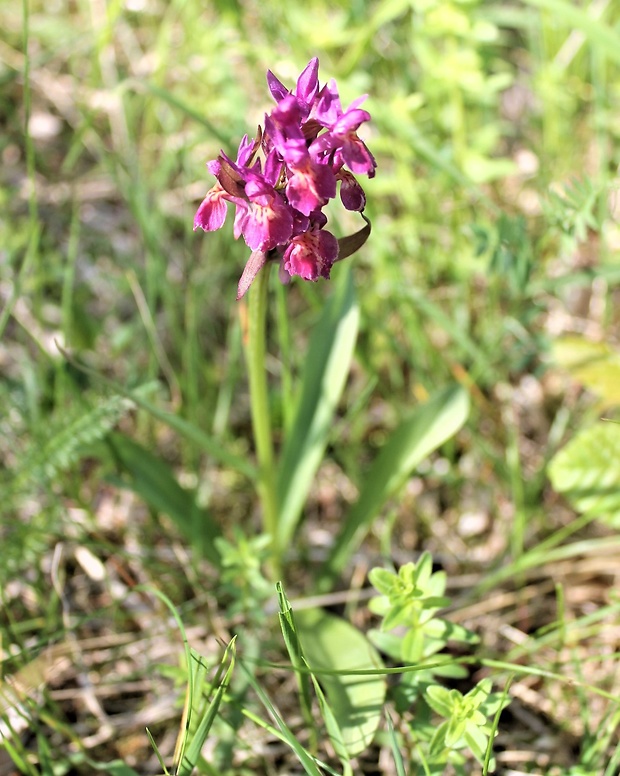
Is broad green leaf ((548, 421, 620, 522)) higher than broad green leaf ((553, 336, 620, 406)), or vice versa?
broad green leaf ((553, 336, 620, 406))

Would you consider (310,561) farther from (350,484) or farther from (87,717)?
(87,717)

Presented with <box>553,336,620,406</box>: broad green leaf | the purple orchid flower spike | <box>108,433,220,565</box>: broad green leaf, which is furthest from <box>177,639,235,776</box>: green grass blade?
<box>553,336,620,406</box>: broad green leaf

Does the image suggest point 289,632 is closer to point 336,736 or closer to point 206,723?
point 206,723

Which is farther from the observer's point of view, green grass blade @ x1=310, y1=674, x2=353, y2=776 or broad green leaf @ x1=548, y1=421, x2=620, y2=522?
broad green leaf @ x1=548, y1=421, x2=620, y2=522

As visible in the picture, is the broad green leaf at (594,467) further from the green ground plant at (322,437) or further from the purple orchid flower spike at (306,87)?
the purple orchid flower spike at (306,87)

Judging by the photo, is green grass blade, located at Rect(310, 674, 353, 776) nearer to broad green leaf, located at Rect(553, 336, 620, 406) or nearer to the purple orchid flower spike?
the purple orchid flower spike

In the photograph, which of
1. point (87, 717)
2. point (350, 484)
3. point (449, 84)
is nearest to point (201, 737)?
point (87, 717)
